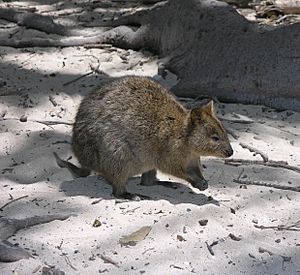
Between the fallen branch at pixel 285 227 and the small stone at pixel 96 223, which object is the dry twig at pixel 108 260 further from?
the fallen branch at pixel 285 227

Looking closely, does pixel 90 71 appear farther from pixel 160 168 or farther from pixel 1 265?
pixel 1 265

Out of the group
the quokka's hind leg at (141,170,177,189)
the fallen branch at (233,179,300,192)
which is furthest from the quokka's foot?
the fallen branch at (233,179,300,192)

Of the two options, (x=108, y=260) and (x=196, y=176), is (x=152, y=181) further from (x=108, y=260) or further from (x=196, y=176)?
(x=108, y=260)

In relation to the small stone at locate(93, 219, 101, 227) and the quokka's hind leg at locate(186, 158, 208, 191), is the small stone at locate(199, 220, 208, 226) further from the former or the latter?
the small stone at locate(93, 219, 101, 227)

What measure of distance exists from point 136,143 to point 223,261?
1.32 metres

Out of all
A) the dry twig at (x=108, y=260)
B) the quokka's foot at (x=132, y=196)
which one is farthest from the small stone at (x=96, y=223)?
the quokka's foot at (x=132, y=196)

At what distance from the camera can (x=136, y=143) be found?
212 inches

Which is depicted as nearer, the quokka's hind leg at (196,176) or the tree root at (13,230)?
the tree root at (13,230)

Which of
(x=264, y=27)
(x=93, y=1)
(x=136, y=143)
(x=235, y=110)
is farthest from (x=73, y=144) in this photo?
(x=93, y=1)

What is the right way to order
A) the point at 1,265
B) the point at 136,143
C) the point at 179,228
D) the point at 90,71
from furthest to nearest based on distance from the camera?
the point at 90,71 < the point at 136,143 < the point at 179,228 < the point at 1,265

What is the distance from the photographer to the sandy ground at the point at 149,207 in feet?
14.3

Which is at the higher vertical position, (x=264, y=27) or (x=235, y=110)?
(x=264, y=27)

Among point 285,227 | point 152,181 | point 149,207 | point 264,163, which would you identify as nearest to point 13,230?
point 149,207

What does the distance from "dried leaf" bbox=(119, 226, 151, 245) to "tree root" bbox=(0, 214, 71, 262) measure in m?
0.47
